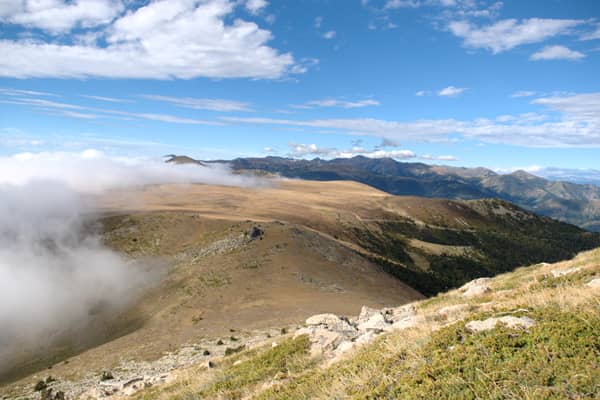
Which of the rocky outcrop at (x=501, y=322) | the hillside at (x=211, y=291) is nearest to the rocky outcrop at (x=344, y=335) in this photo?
the rocky outcrop at (x=501, y=322)

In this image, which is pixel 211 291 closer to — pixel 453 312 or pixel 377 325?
pixel 377 325

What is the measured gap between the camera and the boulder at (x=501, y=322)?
9.64m

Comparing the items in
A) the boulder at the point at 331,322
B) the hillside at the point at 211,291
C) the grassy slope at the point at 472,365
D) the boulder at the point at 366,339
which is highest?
the grassy slope at the point at 472,365

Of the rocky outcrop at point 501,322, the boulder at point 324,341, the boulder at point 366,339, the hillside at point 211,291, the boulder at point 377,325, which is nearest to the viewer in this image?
the rocky outcrop at point 501,322

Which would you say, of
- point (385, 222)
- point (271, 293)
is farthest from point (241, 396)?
point (385, 222)

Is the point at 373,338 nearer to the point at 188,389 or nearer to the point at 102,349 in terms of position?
the point at 188,389

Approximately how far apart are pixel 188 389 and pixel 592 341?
13.2 meters

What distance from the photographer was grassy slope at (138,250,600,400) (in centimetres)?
717

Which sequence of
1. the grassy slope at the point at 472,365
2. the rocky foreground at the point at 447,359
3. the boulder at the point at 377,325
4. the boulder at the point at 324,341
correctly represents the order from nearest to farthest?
the grassy slope at the point at 472,365, the rocky foreground at the point at 447,359, the boulder at the point at 324,341, the boulder at the point at 377,325

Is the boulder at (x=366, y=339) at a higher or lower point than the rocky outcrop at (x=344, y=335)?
higher

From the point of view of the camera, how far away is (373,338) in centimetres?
1341

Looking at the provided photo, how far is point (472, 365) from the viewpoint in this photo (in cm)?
817

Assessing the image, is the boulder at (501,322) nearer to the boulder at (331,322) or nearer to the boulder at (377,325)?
the boulder at (377,325)

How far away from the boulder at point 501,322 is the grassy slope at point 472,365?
25 cm
